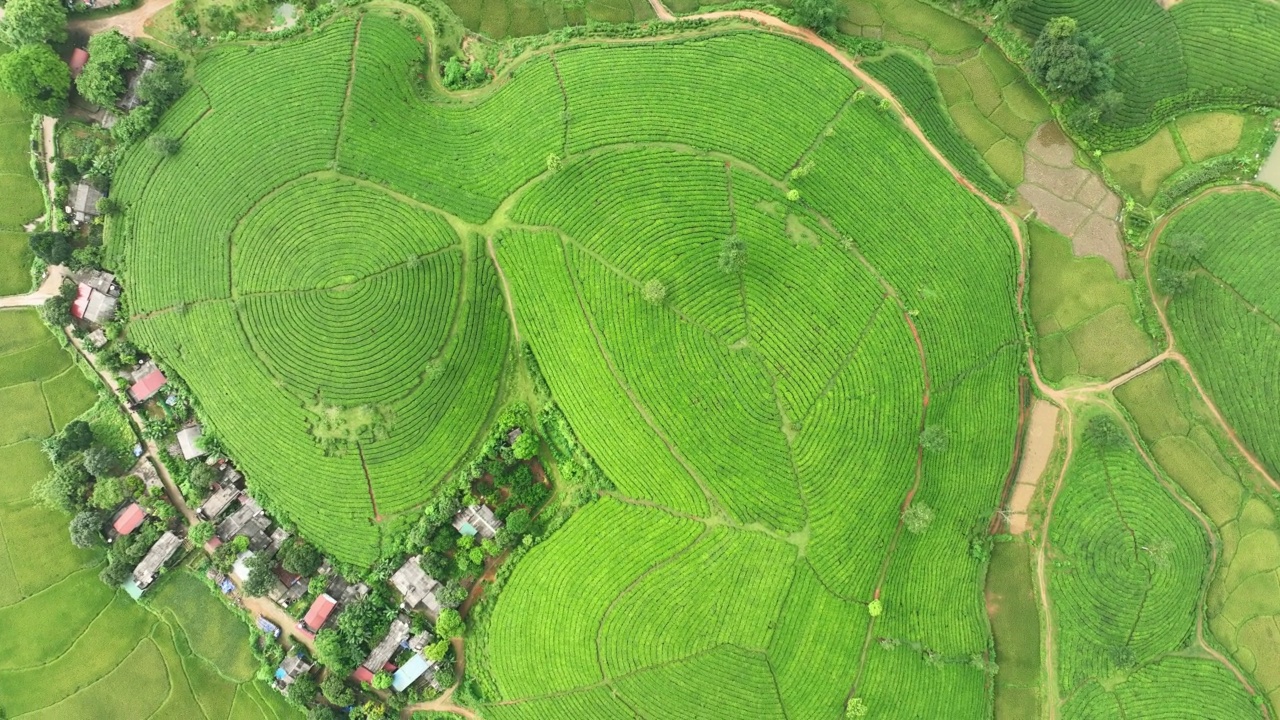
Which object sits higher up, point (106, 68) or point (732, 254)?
point (106, 68)

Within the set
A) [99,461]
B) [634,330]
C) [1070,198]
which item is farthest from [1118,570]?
[99,461]

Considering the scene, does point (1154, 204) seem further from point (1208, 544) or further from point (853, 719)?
point (853, 719)

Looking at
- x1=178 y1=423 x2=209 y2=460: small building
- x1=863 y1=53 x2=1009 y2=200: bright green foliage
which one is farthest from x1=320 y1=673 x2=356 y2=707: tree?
x1=863 y1=53 x2=1009 y2=200: bright green foliage

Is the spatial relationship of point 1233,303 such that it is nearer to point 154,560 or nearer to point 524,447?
point 524,447

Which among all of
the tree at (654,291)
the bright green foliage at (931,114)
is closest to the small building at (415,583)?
the tree at (654,291)

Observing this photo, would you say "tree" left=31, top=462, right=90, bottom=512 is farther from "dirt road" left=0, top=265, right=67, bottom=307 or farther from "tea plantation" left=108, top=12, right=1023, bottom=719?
"dirt road" left=0, top=265, right=67, bottom=307

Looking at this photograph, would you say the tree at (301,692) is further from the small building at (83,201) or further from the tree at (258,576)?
the small building at (83,201)
